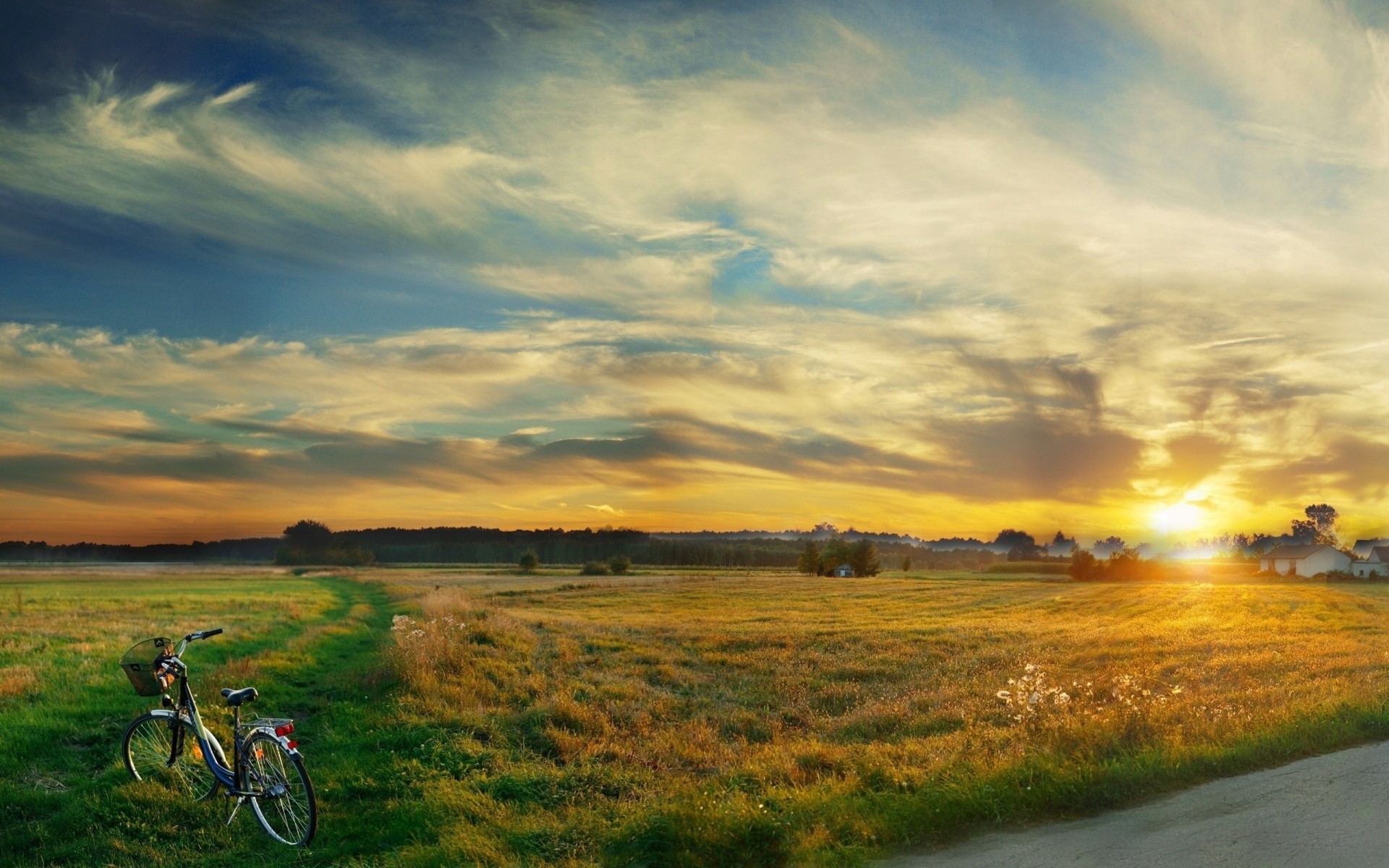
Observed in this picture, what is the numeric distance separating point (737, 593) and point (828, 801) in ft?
196

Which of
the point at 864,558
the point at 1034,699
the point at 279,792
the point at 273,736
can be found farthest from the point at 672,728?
the point at 864,558

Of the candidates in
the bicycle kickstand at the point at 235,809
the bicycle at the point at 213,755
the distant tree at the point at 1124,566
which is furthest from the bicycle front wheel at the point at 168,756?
the distant tree at the point at 1124,566

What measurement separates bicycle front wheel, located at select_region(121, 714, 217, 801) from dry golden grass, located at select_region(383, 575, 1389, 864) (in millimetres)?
3086

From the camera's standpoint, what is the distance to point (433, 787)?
38.6 ft

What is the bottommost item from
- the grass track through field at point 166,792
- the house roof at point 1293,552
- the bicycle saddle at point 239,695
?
the grass track through field at point 166,792

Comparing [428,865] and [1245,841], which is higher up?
[1245,841]

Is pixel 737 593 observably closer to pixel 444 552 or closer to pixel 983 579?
pixel 983 579

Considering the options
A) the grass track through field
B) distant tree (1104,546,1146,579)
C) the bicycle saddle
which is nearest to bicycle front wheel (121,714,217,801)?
the grass track through field

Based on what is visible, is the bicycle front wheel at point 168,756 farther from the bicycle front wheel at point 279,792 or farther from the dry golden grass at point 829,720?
the dry golden grass at point 829,720

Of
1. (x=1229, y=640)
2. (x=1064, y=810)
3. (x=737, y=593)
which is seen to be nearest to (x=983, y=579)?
(x=737, y=593)

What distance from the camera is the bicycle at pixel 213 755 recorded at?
1059 centimetres

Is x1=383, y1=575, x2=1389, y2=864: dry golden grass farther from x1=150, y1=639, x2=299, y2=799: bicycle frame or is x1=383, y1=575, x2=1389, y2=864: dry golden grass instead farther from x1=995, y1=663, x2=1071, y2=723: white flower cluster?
Answer: x1=150, y1=639, x2=299, y2=799: bicycle frame

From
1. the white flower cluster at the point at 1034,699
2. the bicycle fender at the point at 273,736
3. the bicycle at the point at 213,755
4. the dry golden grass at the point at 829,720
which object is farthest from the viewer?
the white flower cluster at the point at 1034,699

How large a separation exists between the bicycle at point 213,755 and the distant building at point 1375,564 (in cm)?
10456
